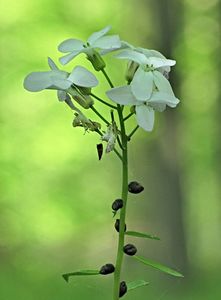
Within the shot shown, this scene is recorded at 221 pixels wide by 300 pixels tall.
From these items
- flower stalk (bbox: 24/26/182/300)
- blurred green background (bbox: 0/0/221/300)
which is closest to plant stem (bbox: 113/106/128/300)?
flower stalk (bbox: 24/26/182/300)

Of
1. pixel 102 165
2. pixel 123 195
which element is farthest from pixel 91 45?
pixel 102 165

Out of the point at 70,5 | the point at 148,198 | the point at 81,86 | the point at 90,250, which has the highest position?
the point at 70,5

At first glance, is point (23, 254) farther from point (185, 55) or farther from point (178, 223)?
point (185, 55)

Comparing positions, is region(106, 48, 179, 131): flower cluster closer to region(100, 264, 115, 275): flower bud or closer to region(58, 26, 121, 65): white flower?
region(58, 26, 121, 65): white flower

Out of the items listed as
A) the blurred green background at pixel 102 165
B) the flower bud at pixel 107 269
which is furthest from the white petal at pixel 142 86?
the blurred green background at pixel 102 165

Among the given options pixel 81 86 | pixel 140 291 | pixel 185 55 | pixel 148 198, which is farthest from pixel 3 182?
pixel 81 86

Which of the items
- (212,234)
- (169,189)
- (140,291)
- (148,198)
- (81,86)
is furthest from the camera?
(212,234)

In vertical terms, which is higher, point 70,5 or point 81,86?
point 70,5

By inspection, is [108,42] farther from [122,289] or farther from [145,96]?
[122,289]

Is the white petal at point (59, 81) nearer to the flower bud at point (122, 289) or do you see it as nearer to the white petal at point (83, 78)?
the white petal at point (83, 78)
